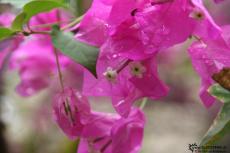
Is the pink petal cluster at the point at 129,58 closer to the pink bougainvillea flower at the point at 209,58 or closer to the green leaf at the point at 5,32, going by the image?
the pink bougainvillea flower at the point at 209,58

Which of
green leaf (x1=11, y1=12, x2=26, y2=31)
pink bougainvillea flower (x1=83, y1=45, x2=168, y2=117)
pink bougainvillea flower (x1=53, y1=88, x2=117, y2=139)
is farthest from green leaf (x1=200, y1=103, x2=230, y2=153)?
green leaf (x1=11, y1=12, x2=26, y2=31)

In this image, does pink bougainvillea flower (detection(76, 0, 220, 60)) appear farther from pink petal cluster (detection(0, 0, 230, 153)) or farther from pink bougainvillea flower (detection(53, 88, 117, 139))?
pink bougainvillea flower (detection(53, 88, 117, 139))

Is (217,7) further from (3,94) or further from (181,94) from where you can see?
(3,94)

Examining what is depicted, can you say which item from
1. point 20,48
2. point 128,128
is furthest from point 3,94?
point 128,128

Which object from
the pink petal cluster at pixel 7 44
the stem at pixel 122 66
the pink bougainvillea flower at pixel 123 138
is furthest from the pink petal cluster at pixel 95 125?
the pink petal cluster at pixel 7 44

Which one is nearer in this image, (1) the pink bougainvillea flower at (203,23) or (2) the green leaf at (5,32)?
(1) the pink bougainvillea flower at (203,23)

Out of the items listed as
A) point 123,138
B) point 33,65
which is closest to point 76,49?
point 123,138
